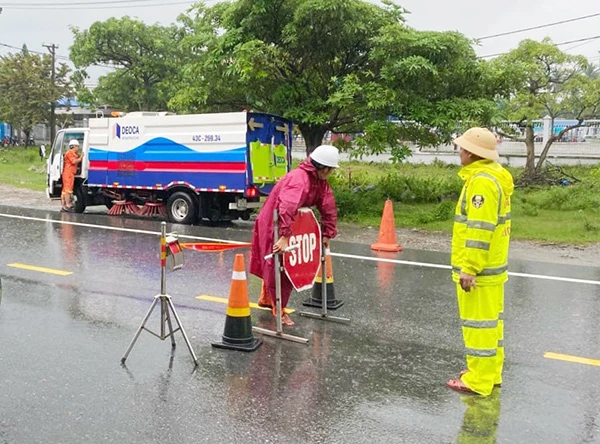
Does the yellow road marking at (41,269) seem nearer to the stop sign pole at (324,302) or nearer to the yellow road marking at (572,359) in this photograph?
the stop sign pole at (324,302)

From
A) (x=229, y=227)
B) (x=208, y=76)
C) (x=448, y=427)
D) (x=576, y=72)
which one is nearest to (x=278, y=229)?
(x=448, y=427)

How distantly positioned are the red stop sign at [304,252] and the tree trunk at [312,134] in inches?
373

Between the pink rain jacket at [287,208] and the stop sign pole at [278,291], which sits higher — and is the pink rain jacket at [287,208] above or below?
above

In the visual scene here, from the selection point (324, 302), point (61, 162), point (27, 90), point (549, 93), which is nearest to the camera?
point (324, 302)

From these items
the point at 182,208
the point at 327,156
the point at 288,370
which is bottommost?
the point at 288,370

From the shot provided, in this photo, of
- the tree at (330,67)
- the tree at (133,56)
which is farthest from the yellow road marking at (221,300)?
the tree at (133,56)

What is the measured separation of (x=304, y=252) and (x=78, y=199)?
1106cm

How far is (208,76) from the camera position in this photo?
15445mm

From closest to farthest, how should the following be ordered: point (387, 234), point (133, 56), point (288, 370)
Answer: point (288, 370) → point (387, 234) → point (133, 56)

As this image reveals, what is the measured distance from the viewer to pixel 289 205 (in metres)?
5.69

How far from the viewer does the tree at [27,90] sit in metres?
44.7

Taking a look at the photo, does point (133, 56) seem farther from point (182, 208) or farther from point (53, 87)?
point (182, 208)

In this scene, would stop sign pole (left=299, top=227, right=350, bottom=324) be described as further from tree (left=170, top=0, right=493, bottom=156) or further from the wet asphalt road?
tree (left=170, top=0, right=493, bottom=156)

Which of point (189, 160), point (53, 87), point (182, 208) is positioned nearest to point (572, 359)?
point (189, 160)
